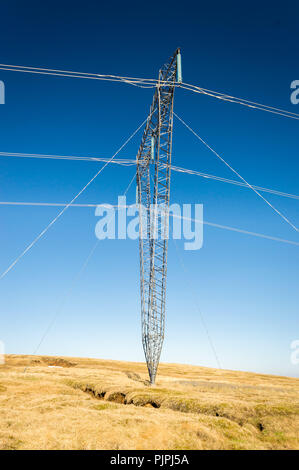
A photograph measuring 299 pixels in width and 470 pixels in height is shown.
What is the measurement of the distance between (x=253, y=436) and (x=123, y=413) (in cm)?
727

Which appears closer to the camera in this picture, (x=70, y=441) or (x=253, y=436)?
(x=70, y=441)

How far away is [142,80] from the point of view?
25406 millimetres

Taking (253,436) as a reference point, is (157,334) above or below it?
above

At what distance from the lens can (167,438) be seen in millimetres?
14047

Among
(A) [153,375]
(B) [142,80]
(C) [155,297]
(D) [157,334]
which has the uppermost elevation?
(B) [142,80]
